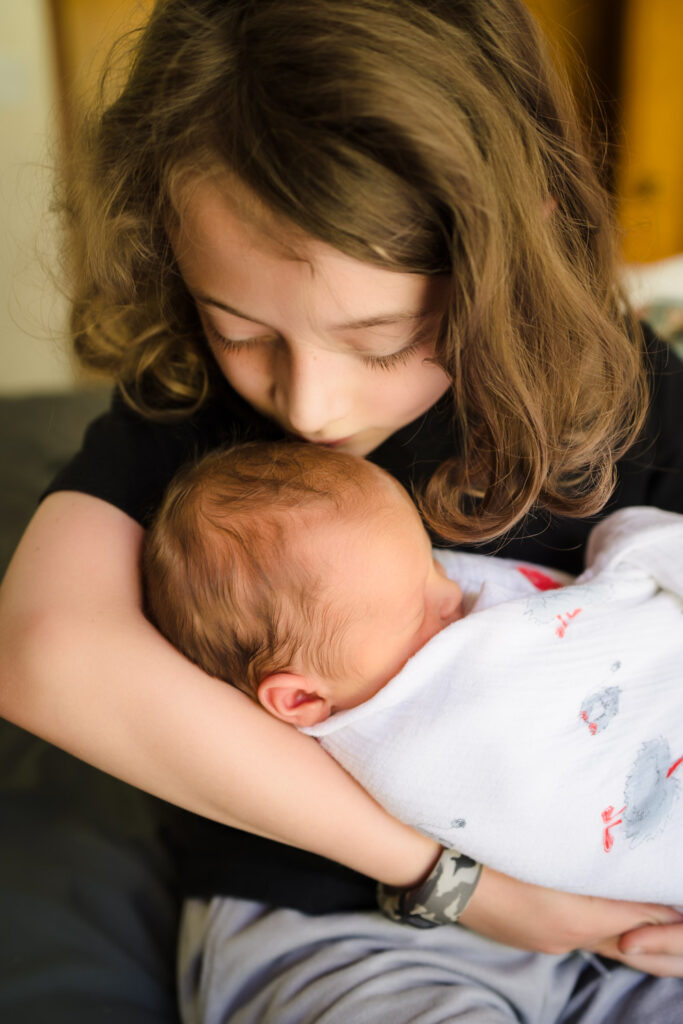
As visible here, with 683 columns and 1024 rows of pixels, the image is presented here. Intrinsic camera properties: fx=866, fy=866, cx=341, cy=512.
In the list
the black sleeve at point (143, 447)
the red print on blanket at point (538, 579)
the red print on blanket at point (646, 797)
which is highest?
the black sleeve at point (143, 447)

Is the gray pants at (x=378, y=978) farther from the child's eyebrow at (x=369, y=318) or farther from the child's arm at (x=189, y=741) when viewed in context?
the child's eyebrow at (x=369, y=318)

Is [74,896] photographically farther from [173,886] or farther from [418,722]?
[418,722]

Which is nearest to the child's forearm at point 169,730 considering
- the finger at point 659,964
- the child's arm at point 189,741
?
the child's arm at point 189,741

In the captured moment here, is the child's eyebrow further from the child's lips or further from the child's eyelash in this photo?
the child's lips

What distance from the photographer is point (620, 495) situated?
1.09 m

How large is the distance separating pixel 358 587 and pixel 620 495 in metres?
0.45

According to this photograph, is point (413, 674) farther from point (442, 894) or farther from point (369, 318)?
point (369, 318)

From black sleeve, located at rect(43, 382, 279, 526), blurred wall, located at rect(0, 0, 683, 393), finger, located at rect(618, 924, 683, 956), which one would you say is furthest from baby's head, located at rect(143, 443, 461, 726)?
blurred wall, located at rect(0, 0, 683, 393)

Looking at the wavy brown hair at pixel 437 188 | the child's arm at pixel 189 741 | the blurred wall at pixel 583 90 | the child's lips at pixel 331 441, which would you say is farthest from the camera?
the blurred wall at pixel 583 90

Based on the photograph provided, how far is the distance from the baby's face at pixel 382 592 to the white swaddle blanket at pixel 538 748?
31 millimetres

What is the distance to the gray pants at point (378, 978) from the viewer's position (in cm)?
78

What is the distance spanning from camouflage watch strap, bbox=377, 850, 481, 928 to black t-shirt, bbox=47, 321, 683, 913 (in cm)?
9

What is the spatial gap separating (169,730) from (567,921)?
42cm

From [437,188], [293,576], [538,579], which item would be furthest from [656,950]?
[437,188]
